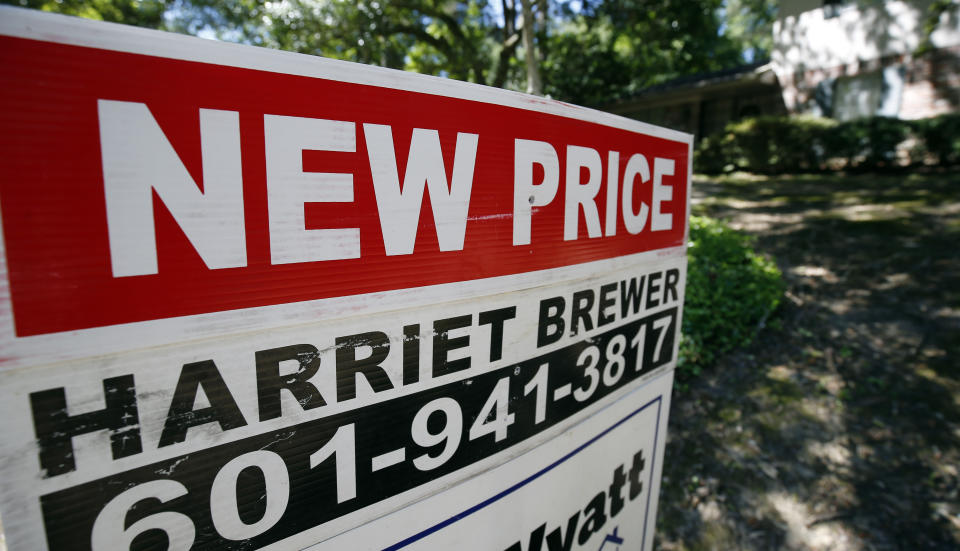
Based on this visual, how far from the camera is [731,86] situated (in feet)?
57.0

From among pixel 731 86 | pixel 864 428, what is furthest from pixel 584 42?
pixel 864 428

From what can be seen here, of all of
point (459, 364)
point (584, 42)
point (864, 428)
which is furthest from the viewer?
point (584, 42)

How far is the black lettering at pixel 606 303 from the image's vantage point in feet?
4.32

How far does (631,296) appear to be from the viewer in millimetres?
1427

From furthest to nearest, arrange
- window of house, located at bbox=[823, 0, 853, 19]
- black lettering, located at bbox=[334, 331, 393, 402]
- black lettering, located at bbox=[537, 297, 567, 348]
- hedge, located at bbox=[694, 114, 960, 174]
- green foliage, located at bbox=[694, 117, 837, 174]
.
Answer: window of house, located at bbox=[823, 0, 853, 19] → green foliage, located at bbox=[694, 117, 837, 174] → hedge, located at bbox=[694, 114, 960, 174] → black lettering, located at bbox=[537, 297, 567, 348] → black lettering, located at bbox=[334, 331, 393, 402]

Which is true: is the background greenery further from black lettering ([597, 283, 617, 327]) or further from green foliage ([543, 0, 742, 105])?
black lettering ([597, 283, 617, 327])

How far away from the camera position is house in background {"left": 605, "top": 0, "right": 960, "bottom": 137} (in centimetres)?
1264

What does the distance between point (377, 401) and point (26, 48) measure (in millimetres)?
693

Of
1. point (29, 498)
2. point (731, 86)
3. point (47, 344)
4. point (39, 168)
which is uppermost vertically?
point (731, 86)

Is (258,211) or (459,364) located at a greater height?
(258,211)

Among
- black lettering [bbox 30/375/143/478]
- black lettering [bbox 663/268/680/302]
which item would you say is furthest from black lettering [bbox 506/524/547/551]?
black lettering [bbox 30/375/143/478]

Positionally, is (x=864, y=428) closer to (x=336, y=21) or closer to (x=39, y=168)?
(x=39, y=168)

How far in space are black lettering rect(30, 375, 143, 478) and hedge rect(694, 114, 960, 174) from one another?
48.9 feet

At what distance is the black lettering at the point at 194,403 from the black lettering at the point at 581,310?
0.80 metres
